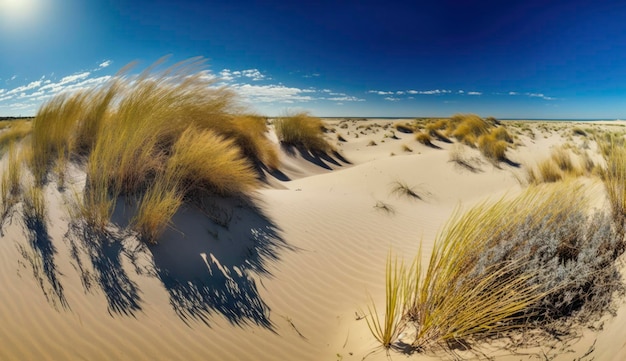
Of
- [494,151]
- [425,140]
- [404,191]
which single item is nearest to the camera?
[404,191]

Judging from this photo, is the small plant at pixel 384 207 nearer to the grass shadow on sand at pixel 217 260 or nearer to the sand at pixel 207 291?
the sand at pixel 207 291

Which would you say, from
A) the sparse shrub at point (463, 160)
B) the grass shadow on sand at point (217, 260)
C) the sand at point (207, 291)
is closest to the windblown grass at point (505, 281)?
the sand at point (207, 291)

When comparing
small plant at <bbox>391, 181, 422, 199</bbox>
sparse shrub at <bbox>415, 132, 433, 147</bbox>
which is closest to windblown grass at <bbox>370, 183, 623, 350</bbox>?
small plant at <bbox>391, 181, 422, 199</bbox>

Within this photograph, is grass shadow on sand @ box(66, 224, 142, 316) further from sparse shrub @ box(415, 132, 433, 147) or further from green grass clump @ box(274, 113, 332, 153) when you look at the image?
sparse shrub @ box(415, 132, 433, 147)

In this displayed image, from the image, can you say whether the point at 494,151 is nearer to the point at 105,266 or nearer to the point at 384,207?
the point at 384,207

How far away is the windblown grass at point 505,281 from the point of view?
205 cm

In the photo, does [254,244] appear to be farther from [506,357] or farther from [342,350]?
[506,357]

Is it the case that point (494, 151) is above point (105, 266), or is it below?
above

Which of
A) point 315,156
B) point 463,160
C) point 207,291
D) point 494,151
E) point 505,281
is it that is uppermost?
point 494,151

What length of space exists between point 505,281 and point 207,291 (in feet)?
8.58

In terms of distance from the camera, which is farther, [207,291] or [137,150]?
[137,150]

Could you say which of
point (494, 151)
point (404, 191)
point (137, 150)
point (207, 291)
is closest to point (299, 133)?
point (404, 191)

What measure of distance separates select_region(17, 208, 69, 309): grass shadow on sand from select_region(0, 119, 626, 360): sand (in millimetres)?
11

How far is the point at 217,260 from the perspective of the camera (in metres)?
3.52
